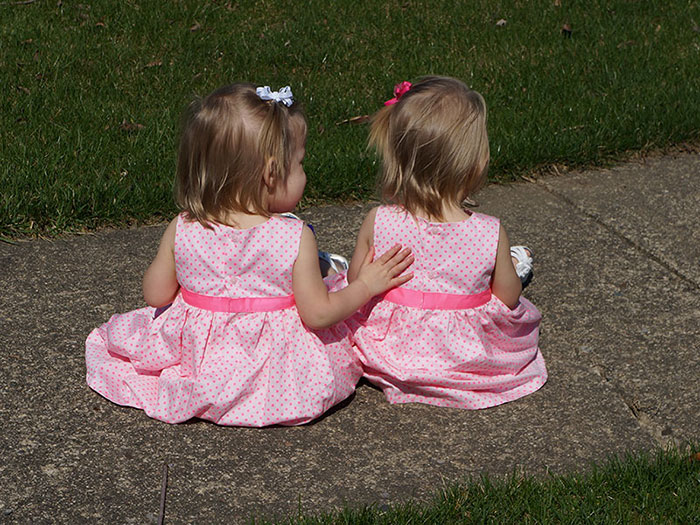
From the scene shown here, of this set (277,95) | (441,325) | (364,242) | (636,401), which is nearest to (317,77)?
(364,242)

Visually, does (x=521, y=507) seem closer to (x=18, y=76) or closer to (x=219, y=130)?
(x=219, y=130)

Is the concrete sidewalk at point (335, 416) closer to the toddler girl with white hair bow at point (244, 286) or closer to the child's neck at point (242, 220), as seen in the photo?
the toddler girl with white hair bow at point (244, 286)

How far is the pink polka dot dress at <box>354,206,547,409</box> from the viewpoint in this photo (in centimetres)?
338

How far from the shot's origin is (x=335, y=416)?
11.0 ft

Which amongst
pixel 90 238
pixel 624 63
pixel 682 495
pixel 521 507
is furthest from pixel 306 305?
pixel 624 63

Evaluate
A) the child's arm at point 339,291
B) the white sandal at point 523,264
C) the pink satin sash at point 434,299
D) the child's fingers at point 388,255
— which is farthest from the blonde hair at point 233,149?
the white sandal at point 523,264

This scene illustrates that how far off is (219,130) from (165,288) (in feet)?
2.15

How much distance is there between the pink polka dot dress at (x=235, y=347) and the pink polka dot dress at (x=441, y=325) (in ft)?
0.63

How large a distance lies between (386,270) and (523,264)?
1.03 meters

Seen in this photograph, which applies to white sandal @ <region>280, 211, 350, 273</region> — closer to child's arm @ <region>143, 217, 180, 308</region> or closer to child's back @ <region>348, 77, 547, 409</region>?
child's back @ <region>348, 77, 547, 409</region>

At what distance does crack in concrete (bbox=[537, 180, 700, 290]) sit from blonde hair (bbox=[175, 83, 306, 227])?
6.67 feet

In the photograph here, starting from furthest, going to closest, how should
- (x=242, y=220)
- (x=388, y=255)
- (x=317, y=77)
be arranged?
(x=317, y=77)
(x=388, y=255)
(x=242, y=220)

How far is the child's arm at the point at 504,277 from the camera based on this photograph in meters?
3.41

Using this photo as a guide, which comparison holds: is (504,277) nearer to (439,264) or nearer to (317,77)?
(439,264)
